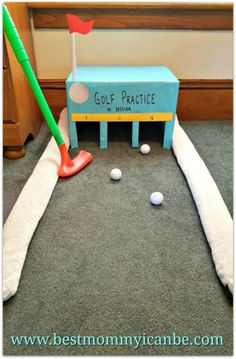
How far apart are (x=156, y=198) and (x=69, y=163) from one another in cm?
39

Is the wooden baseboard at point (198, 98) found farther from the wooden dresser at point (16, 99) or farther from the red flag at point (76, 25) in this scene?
the red flag at point (76, 25)

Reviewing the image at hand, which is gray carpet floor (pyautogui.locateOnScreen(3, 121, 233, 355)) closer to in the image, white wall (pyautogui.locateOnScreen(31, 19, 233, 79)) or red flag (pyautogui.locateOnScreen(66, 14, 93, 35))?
red flag (pyautogui.locateOnScreen(66, 14, 93, 35))

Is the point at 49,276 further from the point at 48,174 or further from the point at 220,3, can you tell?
the point at 220,3

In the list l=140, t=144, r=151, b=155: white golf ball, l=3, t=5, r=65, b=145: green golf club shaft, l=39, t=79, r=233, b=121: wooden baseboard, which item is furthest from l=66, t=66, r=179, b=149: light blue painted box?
l=39, t=79, r=233, b=121: wooden baseboard

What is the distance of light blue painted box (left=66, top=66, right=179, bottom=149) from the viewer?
3.85 feet

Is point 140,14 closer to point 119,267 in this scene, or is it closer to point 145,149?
point 145,149

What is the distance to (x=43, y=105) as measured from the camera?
3.38 ft

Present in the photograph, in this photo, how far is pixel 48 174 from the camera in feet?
3.38

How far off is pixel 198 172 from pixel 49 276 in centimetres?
63

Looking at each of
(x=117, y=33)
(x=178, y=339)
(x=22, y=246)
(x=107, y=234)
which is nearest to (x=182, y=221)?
(x=107, y=234)

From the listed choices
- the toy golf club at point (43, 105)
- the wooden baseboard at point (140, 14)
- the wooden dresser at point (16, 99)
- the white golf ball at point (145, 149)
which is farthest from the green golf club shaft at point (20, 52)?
the wooden baseboard at point (140, 14)

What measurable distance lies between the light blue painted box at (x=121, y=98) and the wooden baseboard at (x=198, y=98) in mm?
303

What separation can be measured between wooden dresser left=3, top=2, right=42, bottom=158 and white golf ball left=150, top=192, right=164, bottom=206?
61 centimetres

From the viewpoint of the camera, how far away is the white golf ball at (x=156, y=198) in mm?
941
